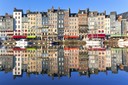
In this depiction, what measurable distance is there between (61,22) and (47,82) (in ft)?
200

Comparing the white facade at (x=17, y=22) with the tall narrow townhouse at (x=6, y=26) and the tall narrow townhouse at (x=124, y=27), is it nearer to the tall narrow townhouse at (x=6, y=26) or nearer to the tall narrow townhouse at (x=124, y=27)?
the tall narrow townhouse at (x=6, y=26)

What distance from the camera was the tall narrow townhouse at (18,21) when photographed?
254 feet

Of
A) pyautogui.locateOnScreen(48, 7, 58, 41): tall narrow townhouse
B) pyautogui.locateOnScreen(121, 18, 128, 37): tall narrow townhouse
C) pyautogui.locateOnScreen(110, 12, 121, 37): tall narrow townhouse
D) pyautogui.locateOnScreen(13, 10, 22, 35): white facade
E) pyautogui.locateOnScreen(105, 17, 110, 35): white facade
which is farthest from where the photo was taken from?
pyautogui.locateOnScreen(121, 18, 128, 37): tall narrow townhouse

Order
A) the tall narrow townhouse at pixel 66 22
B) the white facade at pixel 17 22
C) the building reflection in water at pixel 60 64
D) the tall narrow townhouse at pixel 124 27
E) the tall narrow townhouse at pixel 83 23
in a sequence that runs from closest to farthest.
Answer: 1. the building reflection in water at pixel 60 64
2. the tall narrow townhouse at pixel 66 22
3. the tall narrow townhouse at pixel 83 23
4. the white facade at pixel 17 22
5. the tall narrow townhouse at pixel 124 27

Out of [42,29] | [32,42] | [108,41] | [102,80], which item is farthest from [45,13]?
[102,80]

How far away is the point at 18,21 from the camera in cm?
7769

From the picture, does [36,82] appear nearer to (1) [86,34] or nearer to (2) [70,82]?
(2) [70,82]

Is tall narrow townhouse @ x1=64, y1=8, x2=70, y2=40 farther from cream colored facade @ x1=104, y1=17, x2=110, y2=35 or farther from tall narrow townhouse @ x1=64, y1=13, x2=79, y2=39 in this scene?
cream colored facade @ x1=104, y1=17, x2=110, y2=35

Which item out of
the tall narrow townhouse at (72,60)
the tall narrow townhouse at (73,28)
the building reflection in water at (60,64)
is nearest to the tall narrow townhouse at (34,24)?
the tall narrow townhouse at (73,28)

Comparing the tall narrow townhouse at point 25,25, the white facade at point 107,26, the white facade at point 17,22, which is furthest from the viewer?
the white facade at point 107,26

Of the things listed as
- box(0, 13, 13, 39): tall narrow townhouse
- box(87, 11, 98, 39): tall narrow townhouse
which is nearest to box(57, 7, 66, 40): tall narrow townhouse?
box(87, 11, 98, 39): tall narrow townhouse

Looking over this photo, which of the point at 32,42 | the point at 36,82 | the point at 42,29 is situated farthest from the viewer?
the point at 42,29

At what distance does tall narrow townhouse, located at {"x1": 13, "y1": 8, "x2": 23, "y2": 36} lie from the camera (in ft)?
254

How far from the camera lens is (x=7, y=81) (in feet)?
53.8
